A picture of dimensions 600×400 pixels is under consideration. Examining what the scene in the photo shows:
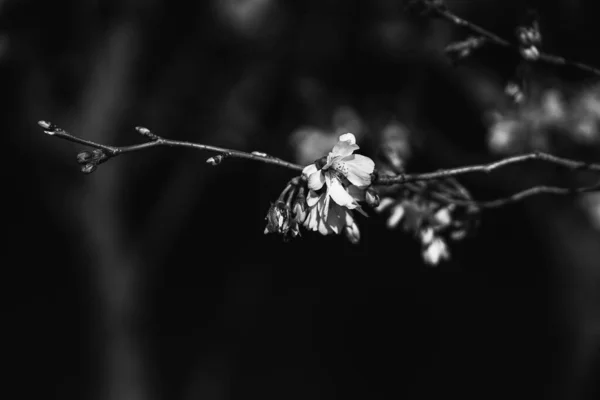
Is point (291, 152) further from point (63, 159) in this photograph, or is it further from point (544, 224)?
point (544, 224)

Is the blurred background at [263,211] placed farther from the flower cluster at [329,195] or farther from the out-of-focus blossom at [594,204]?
the flower cluster at [329,195]

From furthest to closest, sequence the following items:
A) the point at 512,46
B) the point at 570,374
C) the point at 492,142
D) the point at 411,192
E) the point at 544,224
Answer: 1. the point at 570,374
2. the point at 544,224
3. the point at 492,142
4. the point at 411,192
5. the point at 512,46

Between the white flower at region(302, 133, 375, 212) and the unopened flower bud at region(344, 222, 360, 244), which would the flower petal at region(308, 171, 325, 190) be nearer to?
the white flower at region(302, 133, 375, 212)

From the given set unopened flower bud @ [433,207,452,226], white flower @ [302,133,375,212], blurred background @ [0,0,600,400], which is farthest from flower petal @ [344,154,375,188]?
blurred background @ [0,0,600,400]

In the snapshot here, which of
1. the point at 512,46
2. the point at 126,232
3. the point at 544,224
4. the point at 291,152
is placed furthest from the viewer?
the point at 544,224

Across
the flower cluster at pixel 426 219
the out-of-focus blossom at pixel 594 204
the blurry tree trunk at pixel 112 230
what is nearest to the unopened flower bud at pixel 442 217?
the flower cluster at pixel 426 219

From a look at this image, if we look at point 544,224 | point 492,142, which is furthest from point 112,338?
point 544,224
